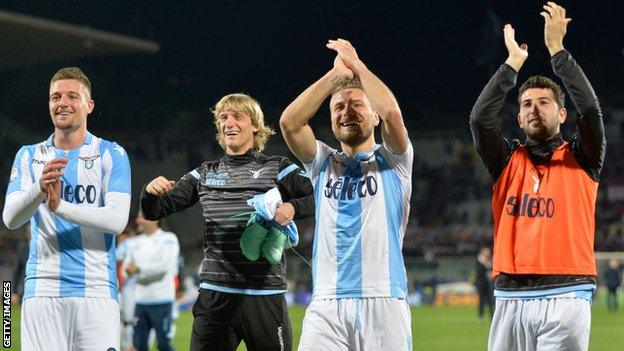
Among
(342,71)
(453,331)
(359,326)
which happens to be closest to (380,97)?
(342,71)

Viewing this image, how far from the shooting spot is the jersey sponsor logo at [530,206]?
5219mm

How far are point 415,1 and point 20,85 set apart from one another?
17.7m

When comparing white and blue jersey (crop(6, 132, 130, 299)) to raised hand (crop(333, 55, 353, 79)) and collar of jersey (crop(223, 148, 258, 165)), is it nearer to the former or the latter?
collar of jersey (crop(223, 148, 258, 165))

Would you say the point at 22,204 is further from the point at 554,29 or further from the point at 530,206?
the point at 554,29

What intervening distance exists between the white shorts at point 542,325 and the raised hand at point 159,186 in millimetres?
2036

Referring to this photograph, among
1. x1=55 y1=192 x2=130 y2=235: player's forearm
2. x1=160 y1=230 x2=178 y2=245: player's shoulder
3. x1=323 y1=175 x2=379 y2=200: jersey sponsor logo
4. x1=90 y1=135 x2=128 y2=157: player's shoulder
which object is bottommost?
x1=160 y1=230 x2=178 y2=245: player's shoulder

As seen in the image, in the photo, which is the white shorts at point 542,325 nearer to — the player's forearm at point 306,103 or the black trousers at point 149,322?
the player's forearm at point 306,103

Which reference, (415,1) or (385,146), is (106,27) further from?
(385,146)

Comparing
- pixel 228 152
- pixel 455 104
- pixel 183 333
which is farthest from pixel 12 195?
pixel 455 104

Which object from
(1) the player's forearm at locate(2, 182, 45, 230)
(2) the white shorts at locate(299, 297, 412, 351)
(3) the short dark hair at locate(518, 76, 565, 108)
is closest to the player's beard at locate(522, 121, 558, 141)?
(3) the short dark hair at locate(518, 76, 565, 108)

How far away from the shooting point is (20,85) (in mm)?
40094

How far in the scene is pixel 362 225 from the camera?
16.4ft

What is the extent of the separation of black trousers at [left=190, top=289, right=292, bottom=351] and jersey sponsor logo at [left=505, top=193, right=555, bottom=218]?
1545 millimetres

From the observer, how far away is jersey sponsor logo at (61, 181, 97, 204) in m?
5.24
